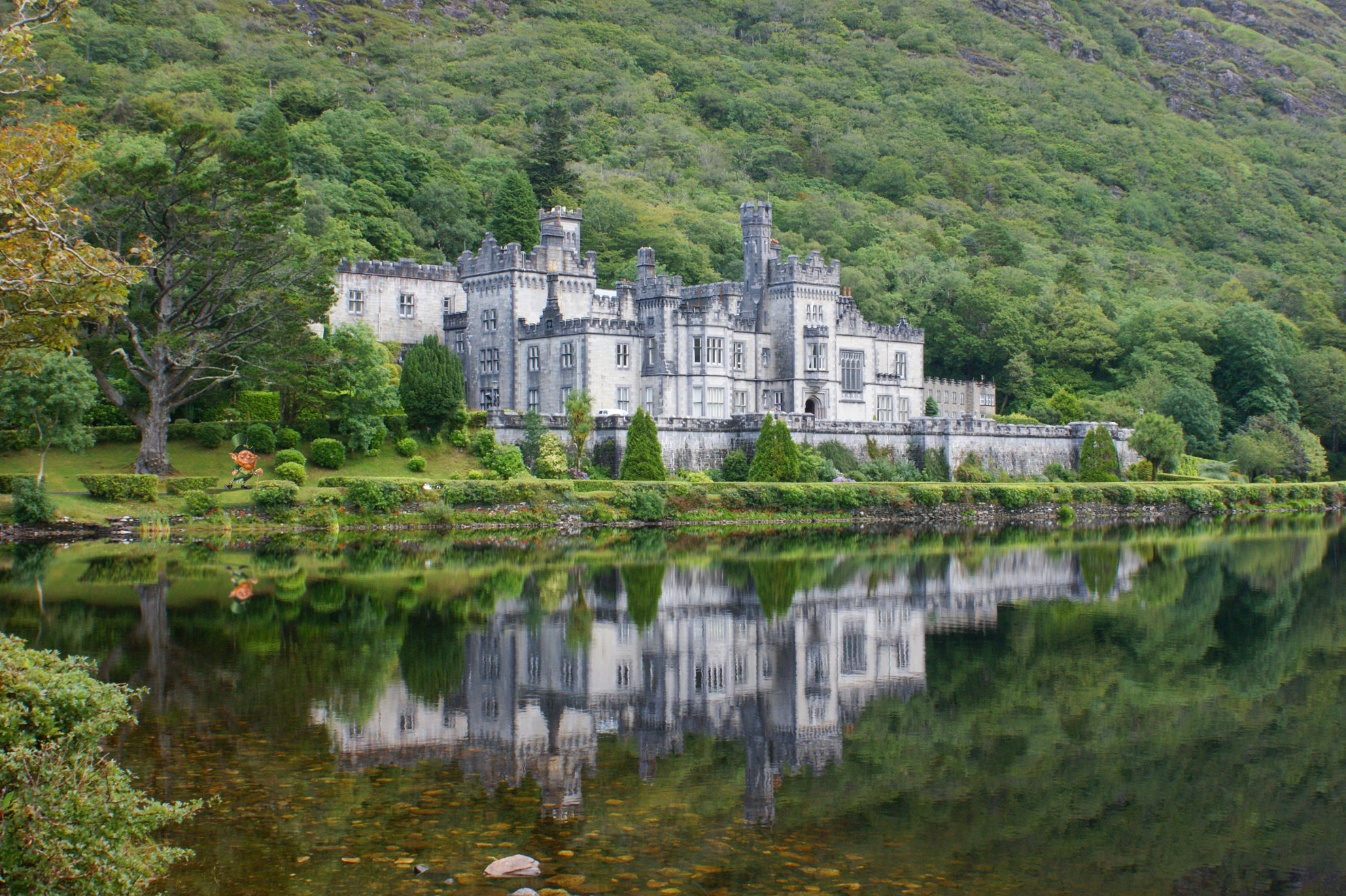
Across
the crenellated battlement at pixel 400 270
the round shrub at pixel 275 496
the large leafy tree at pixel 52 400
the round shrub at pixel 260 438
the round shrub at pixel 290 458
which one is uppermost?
the crenellated battlement at pixel 400 270

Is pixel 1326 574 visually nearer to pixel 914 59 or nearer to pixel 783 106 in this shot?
pixel 783 106

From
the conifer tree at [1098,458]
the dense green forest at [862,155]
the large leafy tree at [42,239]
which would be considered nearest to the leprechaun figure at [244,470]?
the dense green forest at [862,155]

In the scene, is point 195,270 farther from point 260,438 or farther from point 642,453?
→ point 642,453

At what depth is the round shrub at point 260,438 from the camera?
55.3m

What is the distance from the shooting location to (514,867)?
1283 cm

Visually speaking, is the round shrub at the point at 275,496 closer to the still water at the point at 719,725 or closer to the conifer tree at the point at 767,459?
the still water at the point at 719,725

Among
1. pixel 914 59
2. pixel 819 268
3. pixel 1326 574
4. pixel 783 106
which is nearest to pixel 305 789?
pixel 1326 574

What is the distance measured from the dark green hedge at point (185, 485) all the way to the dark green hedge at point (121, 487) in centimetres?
100

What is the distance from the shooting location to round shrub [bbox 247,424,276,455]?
5531 cm

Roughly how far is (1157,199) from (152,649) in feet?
512

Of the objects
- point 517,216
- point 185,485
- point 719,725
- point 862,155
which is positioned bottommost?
point 719,725

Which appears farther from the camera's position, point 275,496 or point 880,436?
point 880,436

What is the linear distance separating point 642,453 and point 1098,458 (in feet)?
98.2

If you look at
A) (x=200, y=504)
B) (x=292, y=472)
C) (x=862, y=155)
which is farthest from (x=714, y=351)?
(x=862, y=155)
